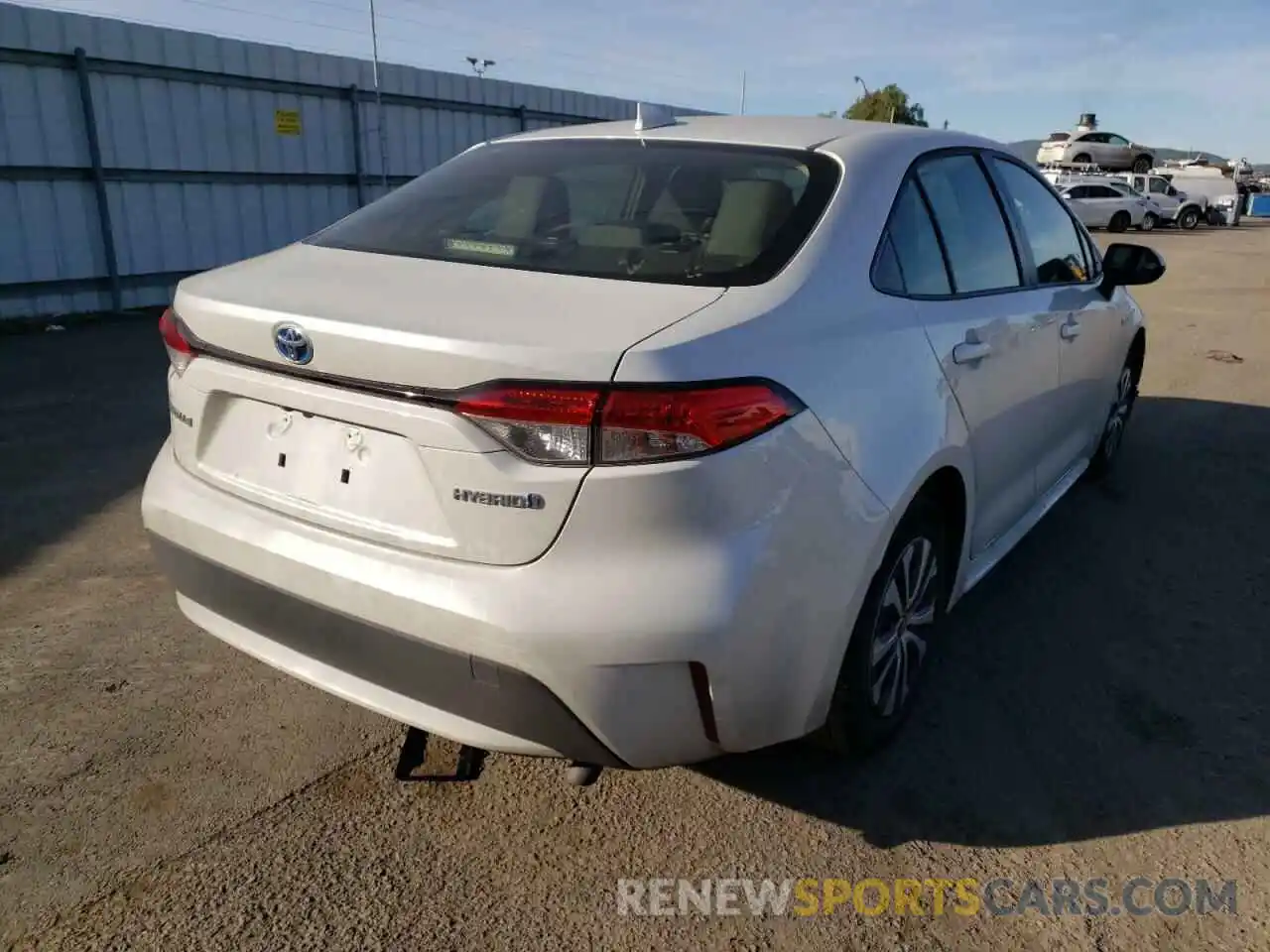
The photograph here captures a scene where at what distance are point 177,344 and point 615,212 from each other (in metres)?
1.15

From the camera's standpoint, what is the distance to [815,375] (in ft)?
6.73

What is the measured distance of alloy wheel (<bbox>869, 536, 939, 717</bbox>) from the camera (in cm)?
251

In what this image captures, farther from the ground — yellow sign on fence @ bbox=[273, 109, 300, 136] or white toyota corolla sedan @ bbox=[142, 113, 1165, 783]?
yellow sign on fence @ bbox=[273, 109, 300, 136]

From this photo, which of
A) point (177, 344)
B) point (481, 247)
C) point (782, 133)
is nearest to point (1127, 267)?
point (782, 133)

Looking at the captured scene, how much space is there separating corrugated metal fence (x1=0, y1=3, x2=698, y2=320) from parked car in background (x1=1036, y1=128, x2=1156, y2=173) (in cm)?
3227

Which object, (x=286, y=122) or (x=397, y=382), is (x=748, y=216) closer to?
(x=397, y=382)

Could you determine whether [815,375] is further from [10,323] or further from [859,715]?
[10,323]

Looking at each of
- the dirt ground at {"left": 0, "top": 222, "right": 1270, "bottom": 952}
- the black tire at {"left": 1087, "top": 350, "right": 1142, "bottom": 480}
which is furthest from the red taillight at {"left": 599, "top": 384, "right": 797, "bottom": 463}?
the black tire at {"left": 1087, "top": 350, "right": 1142, "bottom": 480}

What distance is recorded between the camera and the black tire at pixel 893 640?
2.36 meters

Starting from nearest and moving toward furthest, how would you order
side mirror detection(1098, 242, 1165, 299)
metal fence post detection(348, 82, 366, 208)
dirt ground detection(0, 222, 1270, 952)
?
dirt ground detection(0, 222, 1270, 952) < side mirror detection(1098, 242, 1165, 299) < metal fence post detection(348, 82, 366, 208)

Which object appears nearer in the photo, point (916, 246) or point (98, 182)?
point (916, 246)

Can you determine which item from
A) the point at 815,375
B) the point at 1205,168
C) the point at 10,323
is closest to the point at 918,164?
the point at 815,375

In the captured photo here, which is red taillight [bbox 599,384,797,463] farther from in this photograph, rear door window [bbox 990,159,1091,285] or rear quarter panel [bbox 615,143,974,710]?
rear door window [bbox 990,159,1091,285]

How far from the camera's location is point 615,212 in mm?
2609
